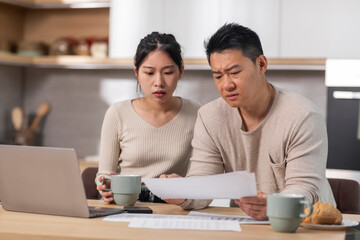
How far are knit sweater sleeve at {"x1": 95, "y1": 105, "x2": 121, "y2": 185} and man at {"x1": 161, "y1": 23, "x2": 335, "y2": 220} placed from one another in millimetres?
437

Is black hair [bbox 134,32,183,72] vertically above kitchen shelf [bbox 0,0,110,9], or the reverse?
kitchen shelf [bbox 0,0,110,9]

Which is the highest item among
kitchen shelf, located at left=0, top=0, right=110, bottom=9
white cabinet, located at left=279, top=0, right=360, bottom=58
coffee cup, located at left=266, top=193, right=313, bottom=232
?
kitchen shelf, located at left=0, top=0, right=110, bottom=9

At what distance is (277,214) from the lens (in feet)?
4.44

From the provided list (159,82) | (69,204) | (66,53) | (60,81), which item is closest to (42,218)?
(69,204)

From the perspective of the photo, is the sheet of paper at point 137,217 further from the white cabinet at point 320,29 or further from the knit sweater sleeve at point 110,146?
the white cabinet at point 320,29

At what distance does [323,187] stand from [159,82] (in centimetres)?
77

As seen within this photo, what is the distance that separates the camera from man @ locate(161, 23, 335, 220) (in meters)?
1.78

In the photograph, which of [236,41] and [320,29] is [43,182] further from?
[320,29]

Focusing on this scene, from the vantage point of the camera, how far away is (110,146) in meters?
2.33

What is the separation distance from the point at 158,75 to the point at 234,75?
0.51m

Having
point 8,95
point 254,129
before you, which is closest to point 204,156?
point 254,129

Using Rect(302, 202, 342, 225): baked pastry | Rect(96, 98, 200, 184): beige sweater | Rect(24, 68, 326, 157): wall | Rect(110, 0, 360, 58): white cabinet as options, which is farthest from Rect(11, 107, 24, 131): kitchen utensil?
Rect(302, 202, 342, 225): baked pastry

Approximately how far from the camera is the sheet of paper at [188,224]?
1402mm

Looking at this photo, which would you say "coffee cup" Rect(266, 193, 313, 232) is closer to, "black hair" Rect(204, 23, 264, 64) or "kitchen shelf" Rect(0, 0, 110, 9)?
"black hair" Rect(204, 23, 264, 64)
